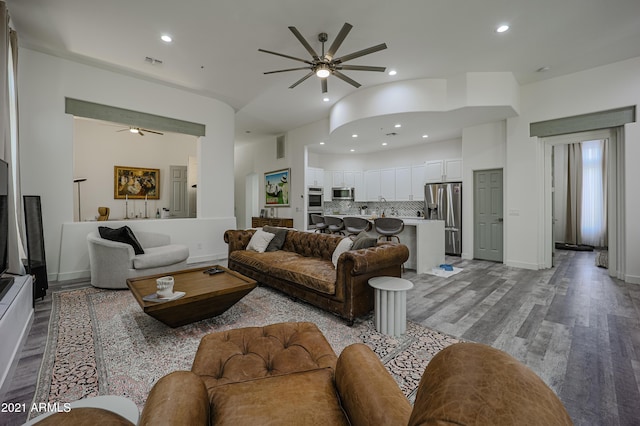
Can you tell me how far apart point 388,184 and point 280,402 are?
7303 millimetres

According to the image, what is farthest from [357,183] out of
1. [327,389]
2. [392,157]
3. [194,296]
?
[327,389]

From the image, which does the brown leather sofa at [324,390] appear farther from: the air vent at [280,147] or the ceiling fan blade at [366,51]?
the air vent at [280,147]

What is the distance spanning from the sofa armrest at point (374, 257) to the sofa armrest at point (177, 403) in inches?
66.6

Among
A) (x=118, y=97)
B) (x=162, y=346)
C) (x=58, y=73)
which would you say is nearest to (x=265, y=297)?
(x=162, y=346)

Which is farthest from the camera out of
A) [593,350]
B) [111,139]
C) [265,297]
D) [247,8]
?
[111,139]

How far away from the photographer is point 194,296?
2.22 m

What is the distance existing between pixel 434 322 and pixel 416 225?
6.88 feet

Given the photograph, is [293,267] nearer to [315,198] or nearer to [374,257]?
[374,257]

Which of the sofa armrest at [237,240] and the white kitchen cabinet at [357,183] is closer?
the sofa armrest at [237,240]

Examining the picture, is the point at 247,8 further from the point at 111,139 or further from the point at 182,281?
the point at 111,139

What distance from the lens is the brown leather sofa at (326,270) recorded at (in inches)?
97.4

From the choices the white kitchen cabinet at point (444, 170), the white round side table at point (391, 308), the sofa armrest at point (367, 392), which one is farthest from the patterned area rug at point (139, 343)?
the white kitchen cabinet at point (444, 170)

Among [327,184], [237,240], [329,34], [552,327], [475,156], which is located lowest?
[552,327]

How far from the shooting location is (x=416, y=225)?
4461 millimetres
